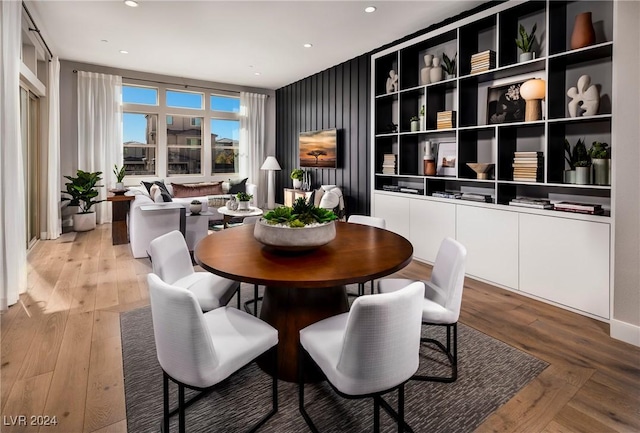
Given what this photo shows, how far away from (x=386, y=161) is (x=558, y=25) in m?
2.25

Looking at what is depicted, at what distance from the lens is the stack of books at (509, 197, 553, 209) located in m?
3.00

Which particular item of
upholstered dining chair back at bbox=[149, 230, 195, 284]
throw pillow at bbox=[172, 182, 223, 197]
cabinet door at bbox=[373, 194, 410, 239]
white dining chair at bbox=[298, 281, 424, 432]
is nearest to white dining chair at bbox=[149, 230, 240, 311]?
upholstered dining chair back at bbox=[149, 230, 195, 284]

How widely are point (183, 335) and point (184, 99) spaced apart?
715cm

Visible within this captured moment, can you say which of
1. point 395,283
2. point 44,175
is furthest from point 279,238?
point 44,175

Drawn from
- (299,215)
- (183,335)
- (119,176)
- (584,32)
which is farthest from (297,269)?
(119,176)

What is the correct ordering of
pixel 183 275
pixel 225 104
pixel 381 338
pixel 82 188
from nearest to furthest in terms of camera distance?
pixel 381 338
pixel 183 275
pixel 82 188
pixel 225 104

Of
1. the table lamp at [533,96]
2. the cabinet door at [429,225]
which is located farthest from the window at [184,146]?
the table lamp at [533,96]

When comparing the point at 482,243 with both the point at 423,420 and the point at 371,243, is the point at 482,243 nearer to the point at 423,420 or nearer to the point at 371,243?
the point at 371,243

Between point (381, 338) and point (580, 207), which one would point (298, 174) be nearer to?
point (580, 207)

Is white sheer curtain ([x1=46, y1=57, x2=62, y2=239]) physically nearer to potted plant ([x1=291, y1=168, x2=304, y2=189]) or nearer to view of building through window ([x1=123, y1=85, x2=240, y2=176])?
view of building through window ([x1=123, y1=85, x2=240, y2=176])

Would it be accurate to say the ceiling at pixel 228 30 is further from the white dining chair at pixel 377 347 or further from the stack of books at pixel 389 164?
the white dining chair at pixel 377 347

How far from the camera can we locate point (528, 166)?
3.12 metres

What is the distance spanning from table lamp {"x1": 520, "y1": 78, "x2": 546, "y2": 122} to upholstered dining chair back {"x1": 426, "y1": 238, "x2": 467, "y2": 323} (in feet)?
6.11

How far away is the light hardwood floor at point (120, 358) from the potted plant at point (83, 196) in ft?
8.07
